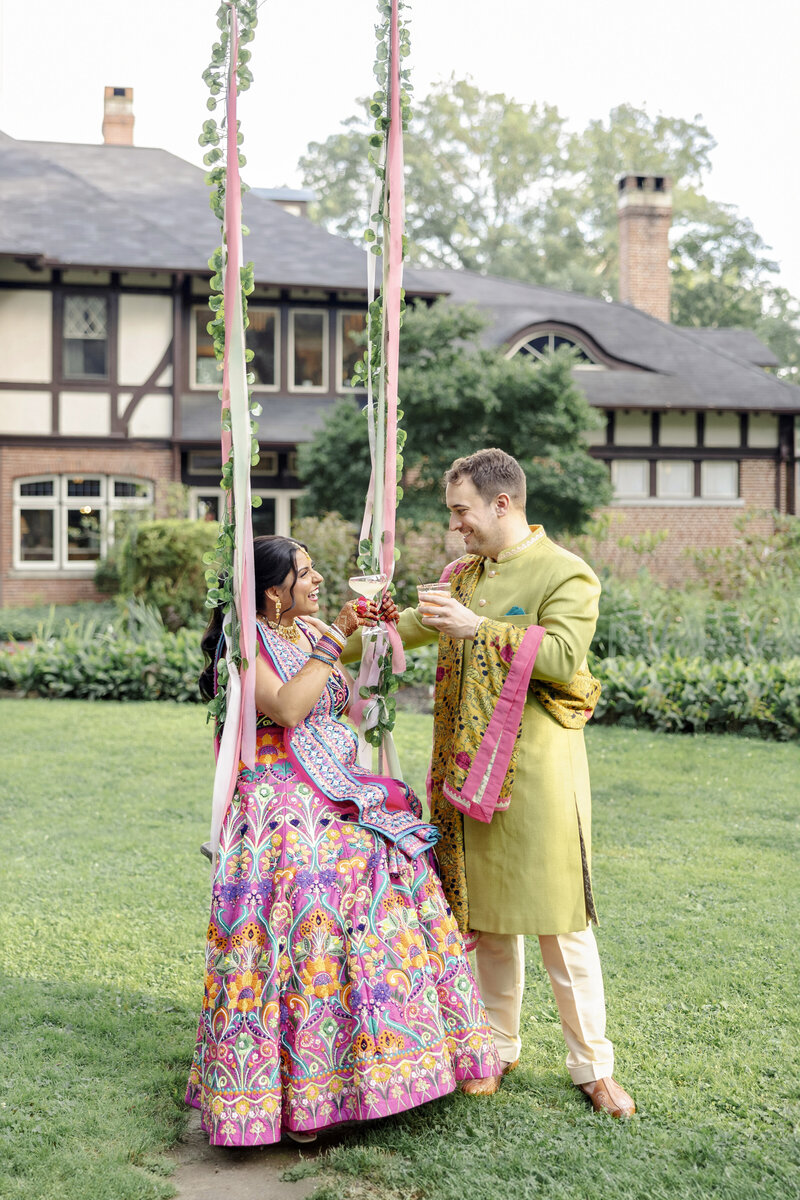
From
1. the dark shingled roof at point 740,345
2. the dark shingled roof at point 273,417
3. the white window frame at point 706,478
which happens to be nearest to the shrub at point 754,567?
the dark shingled roof at point 273,417

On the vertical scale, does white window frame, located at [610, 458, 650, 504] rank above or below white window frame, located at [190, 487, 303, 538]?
above

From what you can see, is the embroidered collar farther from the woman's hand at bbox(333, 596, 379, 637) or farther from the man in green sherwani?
the woman's hand at bbox(333, 596, 379, 637)

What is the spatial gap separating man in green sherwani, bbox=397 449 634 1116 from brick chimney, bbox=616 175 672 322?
24968 mm

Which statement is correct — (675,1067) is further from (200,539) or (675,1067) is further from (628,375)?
(628,375)

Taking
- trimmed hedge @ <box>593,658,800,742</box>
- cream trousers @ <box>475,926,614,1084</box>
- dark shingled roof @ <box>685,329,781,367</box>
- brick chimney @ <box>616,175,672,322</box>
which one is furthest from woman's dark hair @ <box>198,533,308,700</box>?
brick chimney @ <box>616,175,672,322</box>

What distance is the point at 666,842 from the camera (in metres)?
6.29

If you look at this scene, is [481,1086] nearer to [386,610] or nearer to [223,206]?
[386,610]

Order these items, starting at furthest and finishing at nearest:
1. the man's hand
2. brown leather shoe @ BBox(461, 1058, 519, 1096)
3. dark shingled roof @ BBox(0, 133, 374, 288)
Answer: dark shingled roof @ BBox(0, 133, 374, 288) < brown leather shoe @ BBox(461, 1058, 519, 1096) < the man's hand

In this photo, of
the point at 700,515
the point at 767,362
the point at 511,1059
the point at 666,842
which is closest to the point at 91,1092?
the point at 511,1059

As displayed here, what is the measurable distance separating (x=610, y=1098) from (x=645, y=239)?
2600 centimetres

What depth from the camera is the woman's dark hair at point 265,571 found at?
10.7ft

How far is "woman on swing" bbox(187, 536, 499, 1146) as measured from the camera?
2.97m

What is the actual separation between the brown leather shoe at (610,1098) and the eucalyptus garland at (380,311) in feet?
3.90

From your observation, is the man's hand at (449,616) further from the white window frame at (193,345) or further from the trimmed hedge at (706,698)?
the white window frame at (193,345)
